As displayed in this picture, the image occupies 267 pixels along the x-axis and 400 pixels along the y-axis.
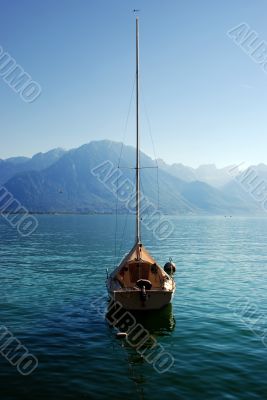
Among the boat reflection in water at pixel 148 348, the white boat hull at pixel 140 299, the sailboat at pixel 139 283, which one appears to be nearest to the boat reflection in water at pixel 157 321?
the boat reflection in water at pixel 148 348

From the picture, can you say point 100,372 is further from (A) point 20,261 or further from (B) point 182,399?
(A) point 20,261

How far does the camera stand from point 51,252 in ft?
222

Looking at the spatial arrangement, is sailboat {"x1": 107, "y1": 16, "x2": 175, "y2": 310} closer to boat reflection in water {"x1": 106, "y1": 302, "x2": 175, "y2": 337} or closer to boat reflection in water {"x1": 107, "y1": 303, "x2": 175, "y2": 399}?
boat reflection in water {"x1": 106, "y1": 302, "x2": 175, "y2": 337}

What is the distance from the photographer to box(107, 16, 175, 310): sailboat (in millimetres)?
26250

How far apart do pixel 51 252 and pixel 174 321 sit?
43620mm

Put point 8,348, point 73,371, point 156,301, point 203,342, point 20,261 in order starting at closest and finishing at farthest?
point 73,371, point 8,348, point 203,342, point 156,301, point 20,261

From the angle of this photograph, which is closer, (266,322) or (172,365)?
(172,365)

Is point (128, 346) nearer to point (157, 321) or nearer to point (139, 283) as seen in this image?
point (157, 321)

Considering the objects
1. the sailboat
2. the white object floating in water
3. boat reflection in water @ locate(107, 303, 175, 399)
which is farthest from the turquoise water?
the sailboat

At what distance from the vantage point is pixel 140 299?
26.2 metres

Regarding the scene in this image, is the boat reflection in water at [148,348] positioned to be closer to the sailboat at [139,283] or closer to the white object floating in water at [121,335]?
the white object floating in water at [121,335]

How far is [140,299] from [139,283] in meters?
1.48

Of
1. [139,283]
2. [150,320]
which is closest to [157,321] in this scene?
[150,320]

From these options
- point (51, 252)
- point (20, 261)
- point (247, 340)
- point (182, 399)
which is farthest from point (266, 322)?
point (51, 252)
